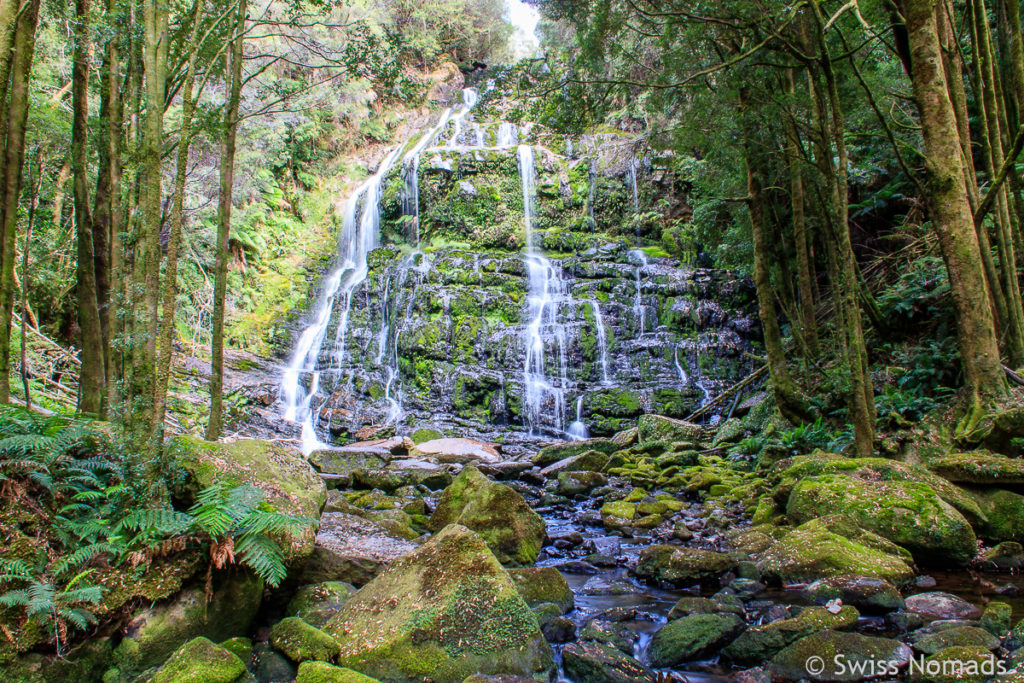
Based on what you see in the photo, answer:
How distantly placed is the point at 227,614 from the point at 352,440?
1090cm

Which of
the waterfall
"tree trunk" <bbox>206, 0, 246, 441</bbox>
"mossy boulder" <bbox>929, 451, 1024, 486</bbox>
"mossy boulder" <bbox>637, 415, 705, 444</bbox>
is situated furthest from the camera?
the waterfall

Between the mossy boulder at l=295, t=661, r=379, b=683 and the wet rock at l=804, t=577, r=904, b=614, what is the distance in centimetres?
318

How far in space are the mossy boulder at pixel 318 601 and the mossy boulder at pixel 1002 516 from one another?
5.39 m

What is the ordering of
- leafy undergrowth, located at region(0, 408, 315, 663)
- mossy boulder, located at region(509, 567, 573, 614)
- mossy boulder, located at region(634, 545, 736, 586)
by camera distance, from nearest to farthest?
leafy undergrowth, located at region(0, 408, 315, 663)
mossy boulder, located at region(509, 567, 573, 614)
mossy boulder, located at region(634, 545, 736, 586)

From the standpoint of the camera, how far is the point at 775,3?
7.12 m

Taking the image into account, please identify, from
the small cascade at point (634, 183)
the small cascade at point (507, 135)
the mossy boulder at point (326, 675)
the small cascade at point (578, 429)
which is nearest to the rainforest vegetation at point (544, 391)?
the mossy boulder at point (326, 675)

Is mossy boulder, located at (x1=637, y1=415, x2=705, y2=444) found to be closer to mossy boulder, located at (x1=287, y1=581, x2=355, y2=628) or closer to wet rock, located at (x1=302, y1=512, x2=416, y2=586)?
wet rock, located at (x1=302, y1=512, x2=416, y2=586)

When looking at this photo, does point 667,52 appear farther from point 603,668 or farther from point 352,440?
point 352,440

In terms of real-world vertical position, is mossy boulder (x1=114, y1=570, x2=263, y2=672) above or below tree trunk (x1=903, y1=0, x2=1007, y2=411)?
below

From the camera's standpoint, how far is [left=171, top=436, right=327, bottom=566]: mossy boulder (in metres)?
4.00

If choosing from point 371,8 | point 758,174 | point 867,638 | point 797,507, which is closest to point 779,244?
point 758,174

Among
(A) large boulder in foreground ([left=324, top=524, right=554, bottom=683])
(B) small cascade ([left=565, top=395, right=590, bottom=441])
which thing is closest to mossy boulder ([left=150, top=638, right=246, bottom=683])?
(A) large boulder in foreground ([left=324, top=524, right=554, bottom=683])

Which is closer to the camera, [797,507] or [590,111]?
[797,507]

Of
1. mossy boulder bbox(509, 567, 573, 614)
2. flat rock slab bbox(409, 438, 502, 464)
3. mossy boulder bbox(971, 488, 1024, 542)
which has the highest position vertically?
mossy boulder bbox(971, 488, 1024, 542)
